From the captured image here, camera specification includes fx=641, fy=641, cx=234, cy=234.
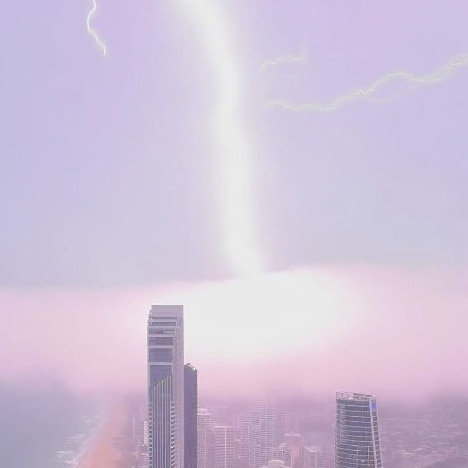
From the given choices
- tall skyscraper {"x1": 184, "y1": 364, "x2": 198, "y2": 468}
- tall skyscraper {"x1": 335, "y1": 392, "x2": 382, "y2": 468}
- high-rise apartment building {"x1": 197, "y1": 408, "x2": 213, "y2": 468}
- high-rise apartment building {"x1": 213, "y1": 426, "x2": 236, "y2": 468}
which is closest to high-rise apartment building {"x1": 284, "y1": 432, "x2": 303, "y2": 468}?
tall skyscraper {"x1": 335, "y1": 392, "x2": 382, "y2": 468}

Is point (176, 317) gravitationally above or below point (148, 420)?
above

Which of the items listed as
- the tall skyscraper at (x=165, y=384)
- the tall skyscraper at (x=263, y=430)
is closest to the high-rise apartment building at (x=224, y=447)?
the tall skyscraper at (x=263, y=430)

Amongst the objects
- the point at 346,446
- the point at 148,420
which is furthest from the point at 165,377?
the point at 346,446

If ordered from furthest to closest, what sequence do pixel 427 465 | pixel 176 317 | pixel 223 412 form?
1. pixel 223 412
2. pixel 176 317
3. pixel 427 465

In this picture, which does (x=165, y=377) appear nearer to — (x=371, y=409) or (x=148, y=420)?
(x=148, y=420)

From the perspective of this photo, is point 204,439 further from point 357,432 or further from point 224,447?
point 357,432

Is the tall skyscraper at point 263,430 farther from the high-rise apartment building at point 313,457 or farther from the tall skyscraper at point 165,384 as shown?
the tall skyscraper at point 165,384

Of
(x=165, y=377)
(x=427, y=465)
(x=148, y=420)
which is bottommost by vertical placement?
(x=427, y=465)
